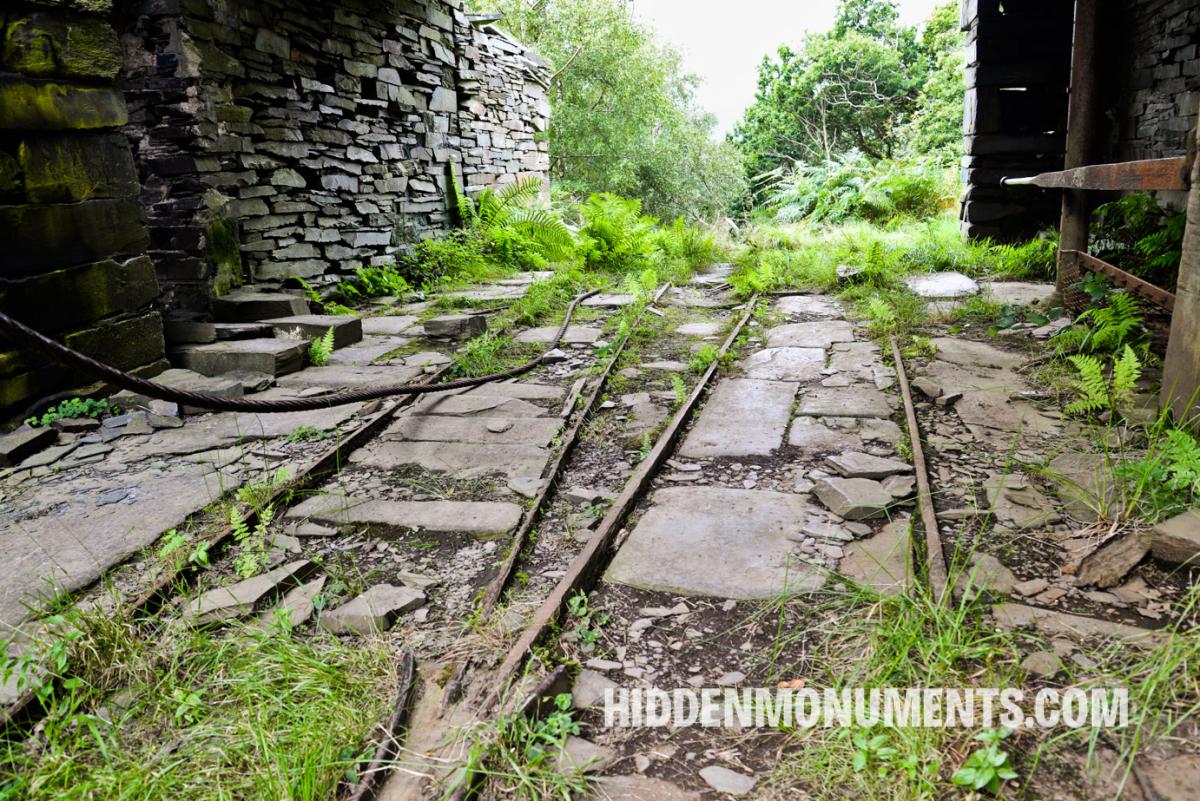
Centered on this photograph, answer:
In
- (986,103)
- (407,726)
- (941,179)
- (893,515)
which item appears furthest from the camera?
(941,179)

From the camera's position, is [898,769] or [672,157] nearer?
[898,769]

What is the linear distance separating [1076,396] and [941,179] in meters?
9.80

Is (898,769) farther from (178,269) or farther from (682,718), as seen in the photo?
(178,269)

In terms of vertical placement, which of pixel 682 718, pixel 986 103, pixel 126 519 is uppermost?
pixel 986 103

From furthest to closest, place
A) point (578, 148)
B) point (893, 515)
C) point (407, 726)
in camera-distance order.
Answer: point (578, 148)
point (893, 515)
point (407, 726)

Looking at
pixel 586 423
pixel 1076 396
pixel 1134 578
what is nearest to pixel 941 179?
pixel 1076 396

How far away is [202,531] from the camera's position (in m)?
2.89

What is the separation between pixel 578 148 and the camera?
20.9 m

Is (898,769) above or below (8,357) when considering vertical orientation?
below

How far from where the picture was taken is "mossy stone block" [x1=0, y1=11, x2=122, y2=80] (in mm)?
3844

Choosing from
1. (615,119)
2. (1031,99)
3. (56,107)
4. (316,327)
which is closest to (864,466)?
(316,327)

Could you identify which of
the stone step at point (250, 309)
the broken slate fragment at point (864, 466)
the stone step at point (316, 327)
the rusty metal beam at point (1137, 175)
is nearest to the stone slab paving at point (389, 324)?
the stone step at point (316, 327)

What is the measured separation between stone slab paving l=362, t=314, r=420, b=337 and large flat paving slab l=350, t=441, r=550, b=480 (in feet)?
8.75

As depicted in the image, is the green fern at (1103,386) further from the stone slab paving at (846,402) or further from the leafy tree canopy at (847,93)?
the leafy tree canopy at (847,93)
